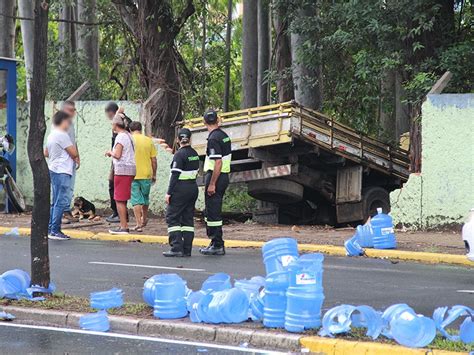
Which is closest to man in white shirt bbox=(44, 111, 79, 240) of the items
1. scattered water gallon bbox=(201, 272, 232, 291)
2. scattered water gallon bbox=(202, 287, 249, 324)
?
scattered water gallon bbox=(201, 272, 232, 291)

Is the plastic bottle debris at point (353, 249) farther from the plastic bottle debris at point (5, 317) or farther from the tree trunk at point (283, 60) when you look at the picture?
the tree trunk at point (283, 60)

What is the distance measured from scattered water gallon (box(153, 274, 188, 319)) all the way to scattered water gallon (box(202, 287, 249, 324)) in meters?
0.39

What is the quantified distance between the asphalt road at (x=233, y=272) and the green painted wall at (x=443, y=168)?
9.54 feet

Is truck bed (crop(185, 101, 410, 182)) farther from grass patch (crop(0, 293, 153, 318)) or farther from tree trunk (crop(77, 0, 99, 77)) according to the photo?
tree trunk (crop(77, 0, 99, 77))

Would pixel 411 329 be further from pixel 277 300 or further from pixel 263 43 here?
pixel 263 43

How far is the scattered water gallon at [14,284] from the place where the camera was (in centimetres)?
964

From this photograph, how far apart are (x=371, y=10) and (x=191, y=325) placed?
36.2 ft

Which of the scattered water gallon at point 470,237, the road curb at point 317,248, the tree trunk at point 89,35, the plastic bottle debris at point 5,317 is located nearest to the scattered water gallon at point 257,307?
the plastic bottle debris at point 5,317

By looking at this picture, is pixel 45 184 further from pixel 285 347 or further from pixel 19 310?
pixel 285 347

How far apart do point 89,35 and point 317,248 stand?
16.6m

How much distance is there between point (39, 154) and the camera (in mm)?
9758

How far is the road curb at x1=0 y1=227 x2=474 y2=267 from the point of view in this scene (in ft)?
44.3

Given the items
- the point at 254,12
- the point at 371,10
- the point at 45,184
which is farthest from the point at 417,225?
the point at 254,12

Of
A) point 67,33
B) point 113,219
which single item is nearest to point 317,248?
point 113,219
